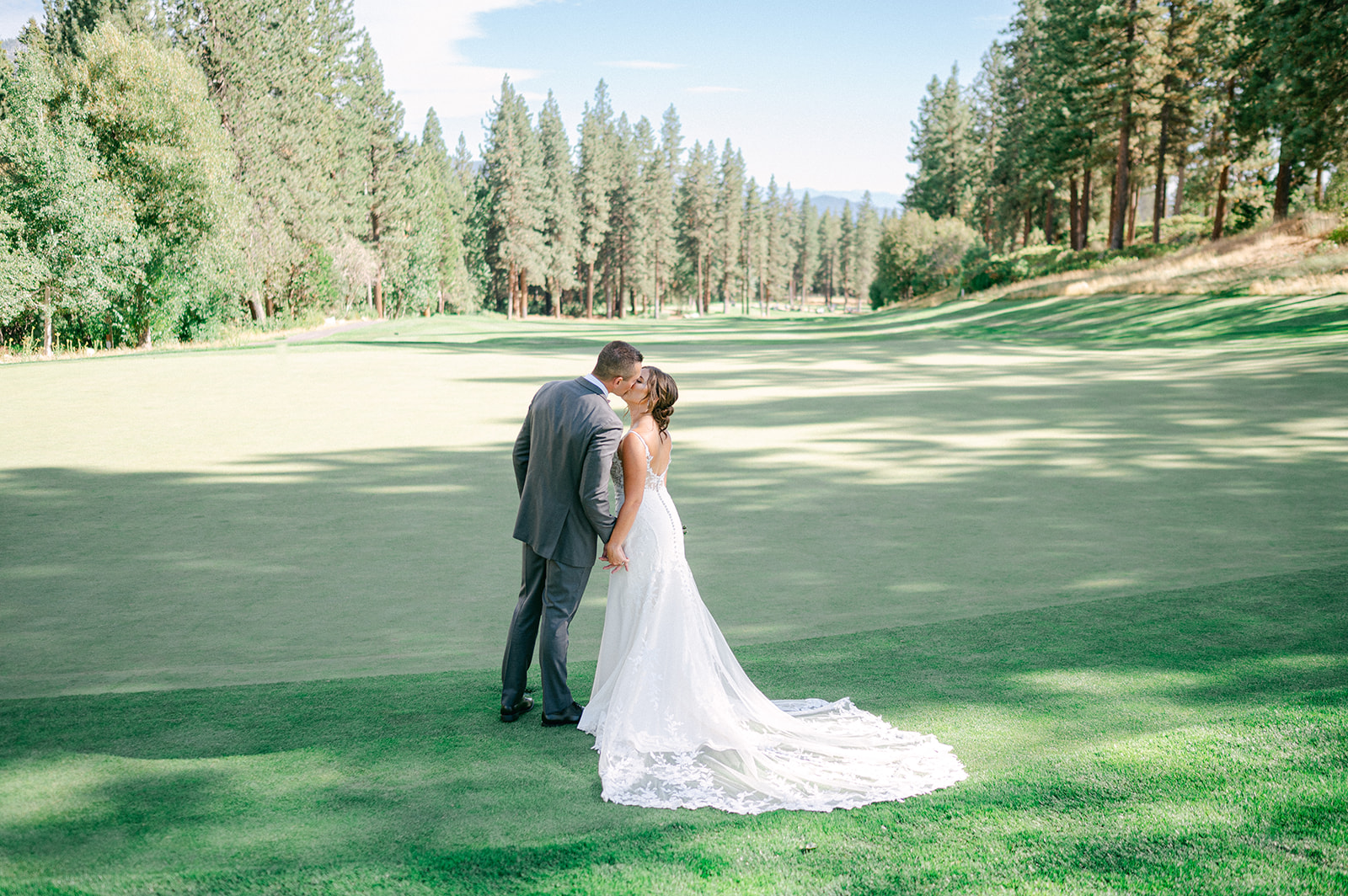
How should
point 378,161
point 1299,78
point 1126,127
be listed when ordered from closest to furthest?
point 1299,78 → point 1126,127 → point 378,161

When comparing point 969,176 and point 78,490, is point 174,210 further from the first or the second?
point 969,176

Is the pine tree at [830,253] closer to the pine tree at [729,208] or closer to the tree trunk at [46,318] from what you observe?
the pine tree at [729,208]

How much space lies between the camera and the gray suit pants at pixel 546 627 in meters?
4.97

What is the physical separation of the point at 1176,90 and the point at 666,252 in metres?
62.9

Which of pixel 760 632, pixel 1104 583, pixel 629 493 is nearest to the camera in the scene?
pixel 629 493

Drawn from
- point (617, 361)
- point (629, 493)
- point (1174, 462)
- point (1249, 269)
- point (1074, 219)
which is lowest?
point (1174, 462)

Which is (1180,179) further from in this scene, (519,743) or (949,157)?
(519,743)

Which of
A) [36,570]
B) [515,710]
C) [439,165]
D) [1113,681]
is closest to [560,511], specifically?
[515,710]

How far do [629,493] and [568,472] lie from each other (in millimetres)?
362

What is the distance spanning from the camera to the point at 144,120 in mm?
33594

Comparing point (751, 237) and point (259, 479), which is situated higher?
point (751, 237)

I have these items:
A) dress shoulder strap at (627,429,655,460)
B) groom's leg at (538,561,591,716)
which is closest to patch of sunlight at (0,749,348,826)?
groom's leg at (538,561,591,716)

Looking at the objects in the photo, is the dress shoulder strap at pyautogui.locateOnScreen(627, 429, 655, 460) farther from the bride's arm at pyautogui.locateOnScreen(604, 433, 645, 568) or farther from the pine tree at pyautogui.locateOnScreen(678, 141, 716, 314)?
the pine tree at pyautogui.locateOnScreen(678, 141, 716, 314)

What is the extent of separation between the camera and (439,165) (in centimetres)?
8444
